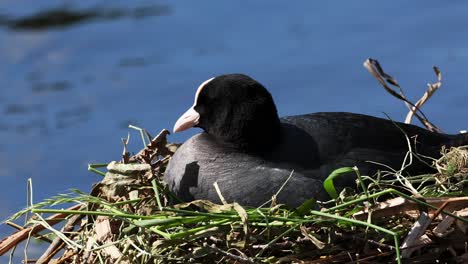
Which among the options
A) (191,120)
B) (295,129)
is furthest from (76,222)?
(295,129)

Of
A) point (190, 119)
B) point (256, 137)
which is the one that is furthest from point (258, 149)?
point (190, 119)

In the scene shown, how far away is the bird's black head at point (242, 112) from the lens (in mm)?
2953

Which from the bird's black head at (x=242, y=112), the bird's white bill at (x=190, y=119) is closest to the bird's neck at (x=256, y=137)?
the bird's black head at (x=242, y=112)

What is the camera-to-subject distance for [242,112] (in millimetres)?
2957

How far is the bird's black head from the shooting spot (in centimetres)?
295

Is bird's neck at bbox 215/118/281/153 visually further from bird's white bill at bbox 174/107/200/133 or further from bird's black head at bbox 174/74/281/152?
bird's white bill at bbox 174/107/200/133

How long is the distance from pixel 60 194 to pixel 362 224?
2.31ft

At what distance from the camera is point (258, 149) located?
2.97m

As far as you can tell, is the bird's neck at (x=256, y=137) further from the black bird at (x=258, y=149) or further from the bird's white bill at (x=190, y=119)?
the bird's white bill at (x=190, y=119)

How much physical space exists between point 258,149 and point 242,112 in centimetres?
10

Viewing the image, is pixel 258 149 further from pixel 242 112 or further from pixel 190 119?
pixel 190 119

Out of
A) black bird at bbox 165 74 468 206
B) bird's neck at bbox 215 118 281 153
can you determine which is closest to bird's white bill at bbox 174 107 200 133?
black bird at bbox 165 74 468 206

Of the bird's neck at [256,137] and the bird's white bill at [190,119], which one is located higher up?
the bird's white bill at [190,119]

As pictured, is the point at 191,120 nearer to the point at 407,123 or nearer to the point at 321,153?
the point at 321,153
